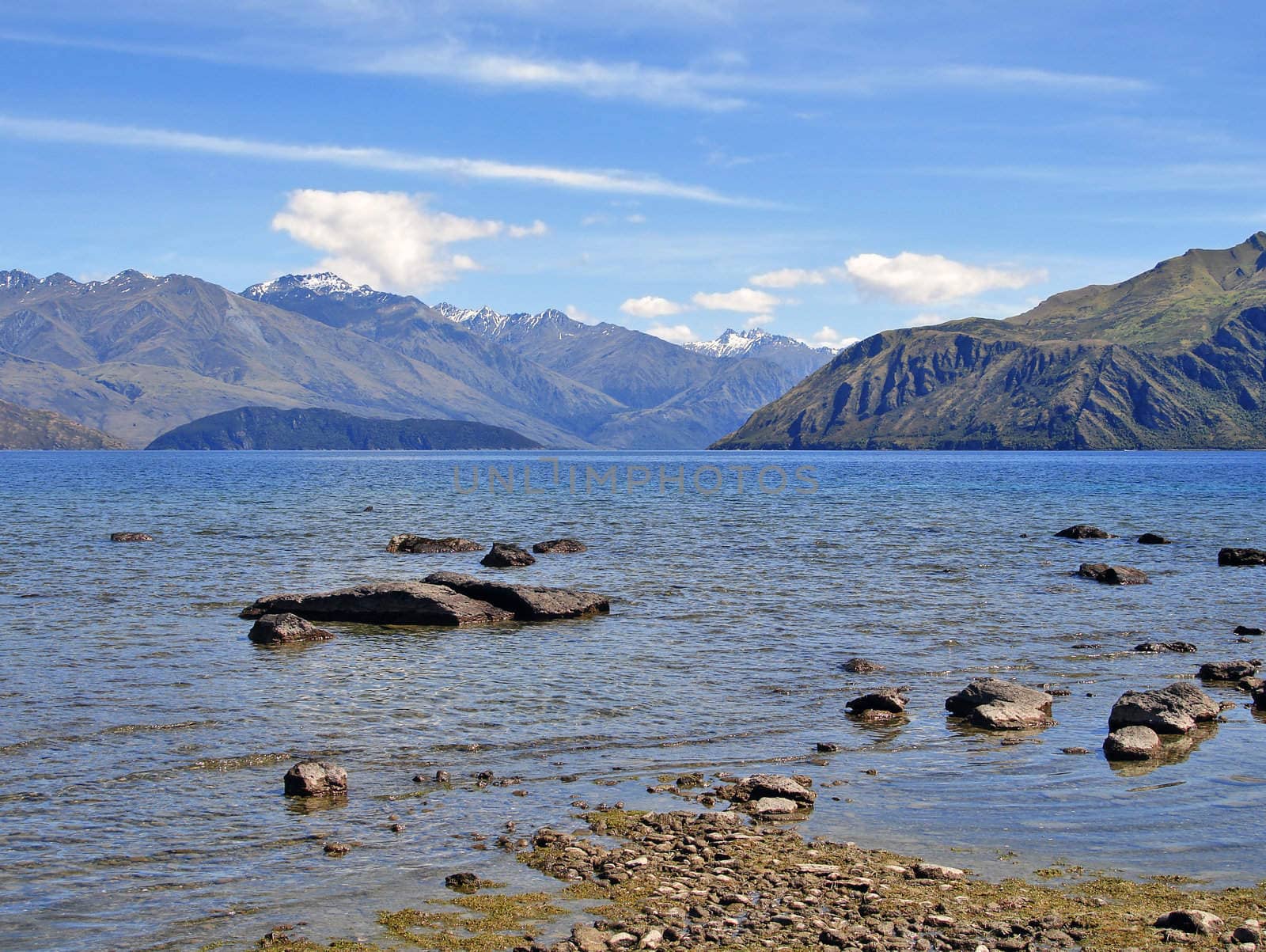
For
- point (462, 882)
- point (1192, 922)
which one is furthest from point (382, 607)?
point (1192, 922)

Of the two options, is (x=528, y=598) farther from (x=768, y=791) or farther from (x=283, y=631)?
(x=768, y=791)

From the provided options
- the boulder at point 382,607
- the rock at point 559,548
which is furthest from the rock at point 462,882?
the rock at point 559,548

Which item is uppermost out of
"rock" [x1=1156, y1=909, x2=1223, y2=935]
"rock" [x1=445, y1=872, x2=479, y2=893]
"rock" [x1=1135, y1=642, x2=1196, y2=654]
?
"rock" [x1=1156, y1=909, x2=1223, y2=935]

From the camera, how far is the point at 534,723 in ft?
82.8

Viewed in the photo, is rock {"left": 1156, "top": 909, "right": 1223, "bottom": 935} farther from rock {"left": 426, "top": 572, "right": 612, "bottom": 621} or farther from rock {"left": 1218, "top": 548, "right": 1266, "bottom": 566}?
rock {"left": 1218, "top": 548, "right": 1266, "bottom": 566}

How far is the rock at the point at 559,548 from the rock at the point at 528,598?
23135 millimetres

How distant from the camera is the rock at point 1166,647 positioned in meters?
34.7

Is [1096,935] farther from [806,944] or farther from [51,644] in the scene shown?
[51,644]

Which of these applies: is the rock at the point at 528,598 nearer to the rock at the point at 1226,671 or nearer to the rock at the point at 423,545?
the rock at the point at 1226,671

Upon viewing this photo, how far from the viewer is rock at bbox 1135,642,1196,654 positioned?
34.7m

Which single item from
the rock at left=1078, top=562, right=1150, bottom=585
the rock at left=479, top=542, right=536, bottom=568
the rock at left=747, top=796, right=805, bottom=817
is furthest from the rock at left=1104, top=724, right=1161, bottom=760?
the rock at left=479, top=542, right=536, bottom=568

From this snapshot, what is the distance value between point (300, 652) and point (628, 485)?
484ft

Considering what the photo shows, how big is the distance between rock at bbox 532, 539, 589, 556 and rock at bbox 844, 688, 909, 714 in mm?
40688

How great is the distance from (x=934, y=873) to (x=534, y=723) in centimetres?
1190
